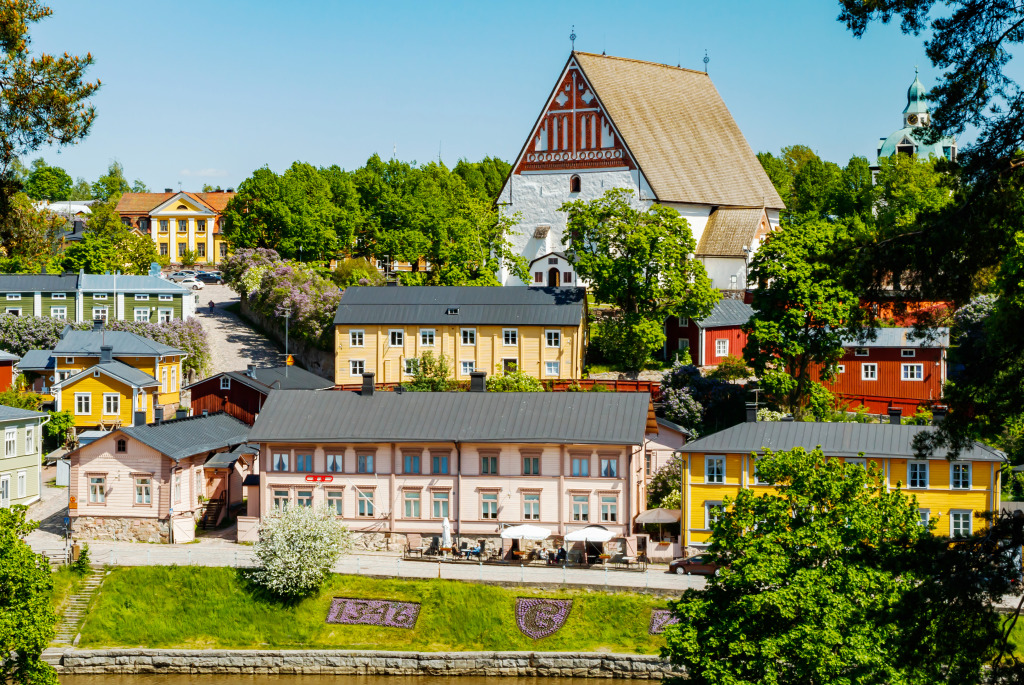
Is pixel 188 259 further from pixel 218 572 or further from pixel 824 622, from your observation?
pixel 824 622

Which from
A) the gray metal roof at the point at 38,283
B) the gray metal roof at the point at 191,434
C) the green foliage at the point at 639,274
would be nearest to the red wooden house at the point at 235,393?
the gray metal roof at the point at 191,434

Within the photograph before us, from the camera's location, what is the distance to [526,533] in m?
45.7

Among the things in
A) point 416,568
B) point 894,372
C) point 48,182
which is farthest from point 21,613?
point 48,182

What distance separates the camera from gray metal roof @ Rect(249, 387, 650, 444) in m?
47.8

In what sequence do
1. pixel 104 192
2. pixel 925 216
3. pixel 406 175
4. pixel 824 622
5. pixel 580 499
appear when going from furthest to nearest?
pixel 104 192
pixel 406 175
pixel 580 499
pixel 824 622
pixel 925 216

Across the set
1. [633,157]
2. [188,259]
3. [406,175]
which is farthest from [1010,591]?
[188,259]

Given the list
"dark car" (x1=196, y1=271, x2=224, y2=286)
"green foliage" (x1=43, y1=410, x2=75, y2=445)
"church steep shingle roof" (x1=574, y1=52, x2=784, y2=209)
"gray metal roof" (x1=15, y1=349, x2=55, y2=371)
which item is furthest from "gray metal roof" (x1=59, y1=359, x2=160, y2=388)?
"dark car" (x1=196, y1=271, x2=224, y2=286)

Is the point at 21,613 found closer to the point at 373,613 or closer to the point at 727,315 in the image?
the point at 373,613

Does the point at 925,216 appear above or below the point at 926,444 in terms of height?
above

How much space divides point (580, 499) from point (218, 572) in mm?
12489

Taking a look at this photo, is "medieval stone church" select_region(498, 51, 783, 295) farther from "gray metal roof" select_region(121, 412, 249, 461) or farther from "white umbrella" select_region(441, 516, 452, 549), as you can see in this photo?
"white umbrella" select_region(441, 516, 452, 549)

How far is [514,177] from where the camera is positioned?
258ft

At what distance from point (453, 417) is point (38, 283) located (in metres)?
35.8

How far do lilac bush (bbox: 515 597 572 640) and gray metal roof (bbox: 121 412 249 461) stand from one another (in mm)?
14618
